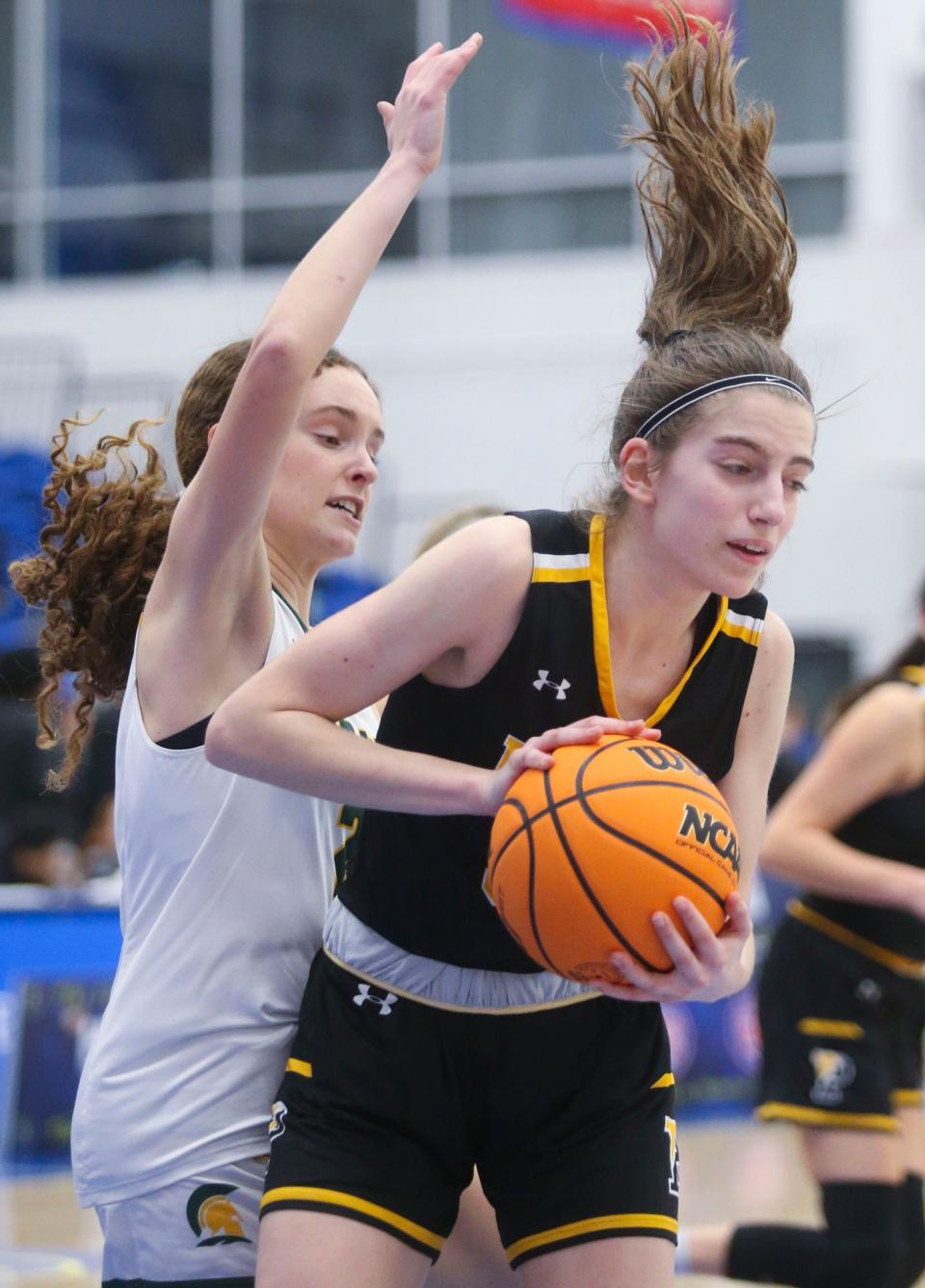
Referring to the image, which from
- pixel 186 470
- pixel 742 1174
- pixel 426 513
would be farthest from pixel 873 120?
pixel 186 470

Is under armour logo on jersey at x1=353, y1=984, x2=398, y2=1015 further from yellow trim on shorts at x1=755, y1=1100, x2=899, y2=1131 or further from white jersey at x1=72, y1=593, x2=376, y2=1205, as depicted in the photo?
yellow trim on shorts at x1=755, y1=1100, x2=899, y2=1131

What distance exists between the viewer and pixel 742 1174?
7.49 meters

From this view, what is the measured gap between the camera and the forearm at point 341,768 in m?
2.53

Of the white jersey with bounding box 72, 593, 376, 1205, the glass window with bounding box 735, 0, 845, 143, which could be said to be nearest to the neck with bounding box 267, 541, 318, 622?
the white jersey with bounding box 72, 593, 376, 1205

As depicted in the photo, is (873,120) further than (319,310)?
Yes

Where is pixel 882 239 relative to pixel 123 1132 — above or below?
above

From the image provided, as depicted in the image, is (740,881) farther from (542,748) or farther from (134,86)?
(134,86)

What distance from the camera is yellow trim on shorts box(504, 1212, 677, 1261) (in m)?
2.70

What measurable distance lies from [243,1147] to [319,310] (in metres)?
1.29

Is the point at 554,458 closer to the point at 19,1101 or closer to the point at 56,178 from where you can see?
the point at 56,178

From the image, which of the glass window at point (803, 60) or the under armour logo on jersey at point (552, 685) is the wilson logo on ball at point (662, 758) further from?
the glass window at point (803, 60)

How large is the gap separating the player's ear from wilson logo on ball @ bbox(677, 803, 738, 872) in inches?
20.5

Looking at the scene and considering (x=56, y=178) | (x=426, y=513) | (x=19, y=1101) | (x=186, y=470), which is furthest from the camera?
(x=56, y=178)

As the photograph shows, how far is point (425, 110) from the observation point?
2750mm
